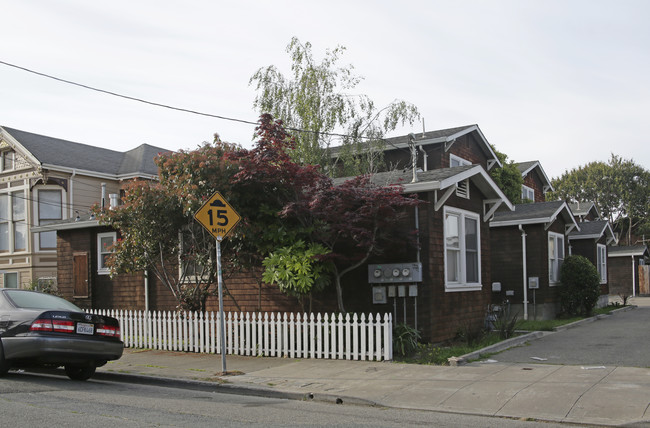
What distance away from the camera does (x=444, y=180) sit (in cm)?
1317

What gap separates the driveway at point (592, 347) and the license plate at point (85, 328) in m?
7.20

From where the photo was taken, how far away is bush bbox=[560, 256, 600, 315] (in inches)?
819

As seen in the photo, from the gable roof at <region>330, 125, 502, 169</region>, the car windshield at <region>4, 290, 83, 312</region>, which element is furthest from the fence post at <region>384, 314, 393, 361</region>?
the gable roof at <region>330, 125, 502, 169</region>

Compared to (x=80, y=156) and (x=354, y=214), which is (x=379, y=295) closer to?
(x=354, y=214)

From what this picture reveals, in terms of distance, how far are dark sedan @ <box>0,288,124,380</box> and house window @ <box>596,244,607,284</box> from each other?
2206 centimetres

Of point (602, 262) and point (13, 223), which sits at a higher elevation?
point (13, 223)

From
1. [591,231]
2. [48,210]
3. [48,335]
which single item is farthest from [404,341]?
[48,210]

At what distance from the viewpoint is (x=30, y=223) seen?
26250 mm

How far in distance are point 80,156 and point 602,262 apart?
23.5 metres

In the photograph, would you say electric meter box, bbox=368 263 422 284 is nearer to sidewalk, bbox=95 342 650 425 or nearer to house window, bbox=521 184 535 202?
sidewalk, bbox=95 342 650 425

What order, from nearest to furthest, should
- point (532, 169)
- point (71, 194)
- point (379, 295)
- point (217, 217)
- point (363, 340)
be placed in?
point (217, 217) < point (363, 340) < point (379, 295) < point (71, 194) < point (532, 169)

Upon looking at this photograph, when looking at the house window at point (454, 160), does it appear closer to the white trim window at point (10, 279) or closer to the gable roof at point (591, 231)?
the gable roof at point (591, 231)

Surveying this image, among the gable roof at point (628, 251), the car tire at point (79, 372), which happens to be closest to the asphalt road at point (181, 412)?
the car tire at point (79, 372)

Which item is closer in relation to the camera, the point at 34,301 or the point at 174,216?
the point at 34,301
